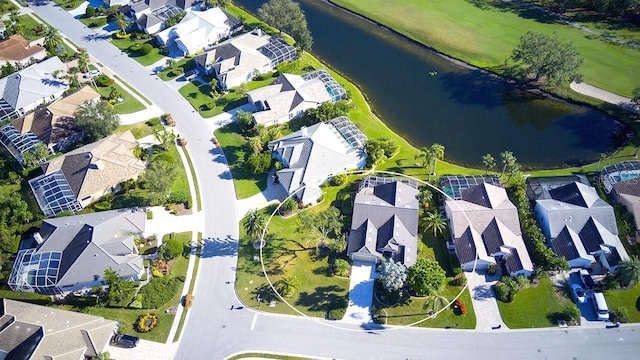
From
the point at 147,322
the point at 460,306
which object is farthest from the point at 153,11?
the point at 460,306

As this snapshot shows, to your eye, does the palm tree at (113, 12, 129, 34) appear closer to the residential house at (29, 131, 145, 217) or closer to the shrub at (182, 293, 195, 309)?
the residential house at (29, 131, 145, 217)

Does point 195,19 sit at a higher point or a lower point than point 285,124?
higher

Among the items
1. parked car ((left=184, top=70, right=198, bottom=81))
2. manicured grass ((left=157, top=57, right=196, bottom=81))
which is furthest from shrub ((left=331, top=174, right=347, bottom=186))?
manicured grass ((left=157, top=57, right=196, bottom=81))

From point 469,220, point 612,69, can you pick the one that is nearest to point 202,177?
point 469,220

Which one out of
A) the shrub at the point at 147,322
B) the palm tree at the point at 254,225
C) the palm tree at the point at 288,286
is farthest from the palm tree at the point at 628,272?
the shrub at the point at 147,322

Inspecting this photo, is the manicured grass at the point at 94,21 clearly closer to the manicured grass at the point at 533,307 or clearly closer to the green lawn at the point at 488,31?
the green lawn at the point at 488,31

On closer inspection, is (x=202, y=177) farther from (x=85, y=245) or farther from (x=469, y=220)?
(x=469, y=220)
